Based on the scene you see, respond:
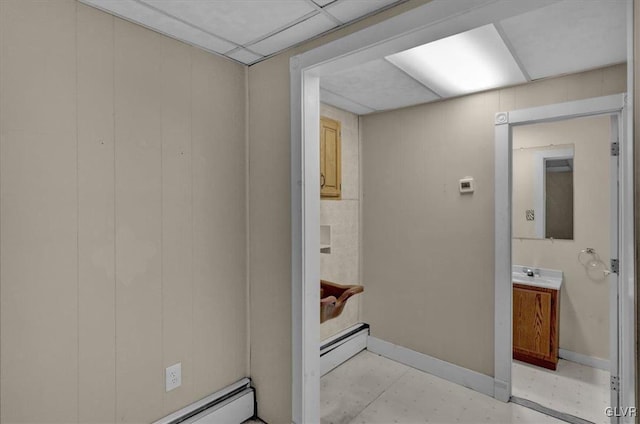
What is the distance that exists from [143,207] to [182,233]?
25cm

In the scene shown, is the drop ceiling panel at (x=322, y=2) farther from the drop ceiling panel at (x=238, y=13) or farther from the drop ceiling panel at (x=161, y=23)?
the drop ceiling panel at (x=161, y=23)

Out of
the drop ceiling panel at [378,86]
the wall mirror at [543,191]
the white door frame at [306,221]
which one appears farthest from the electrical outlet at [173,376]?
the wall mirror at [543,191]

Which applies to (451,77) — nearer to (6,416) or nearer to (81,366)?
(81,366)

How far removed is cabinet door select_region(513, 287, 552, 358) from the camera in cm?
297

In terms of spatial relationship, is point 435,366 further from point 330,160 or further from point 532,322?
point 330,160

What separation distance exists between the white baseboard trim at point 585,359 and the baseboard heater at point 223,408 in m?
2.94

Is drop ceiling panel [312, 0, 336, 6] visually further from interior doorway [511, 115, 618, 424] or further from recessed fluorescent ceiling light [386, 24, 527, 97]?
interior doorway [511, 115, 618, 424]

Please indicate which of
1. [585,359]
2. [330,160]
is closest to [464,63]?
[330,160]

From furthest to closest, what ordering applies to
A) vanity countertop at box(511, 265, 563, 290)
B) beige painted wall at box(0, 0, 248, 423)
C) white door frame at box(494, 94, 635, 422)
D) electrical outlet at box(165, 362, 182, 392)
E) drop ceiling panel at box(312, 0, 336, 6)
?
1. vanity countertop at box(511, 265, 563, 290)
2. white door frame at box(494, 94, 635, 422)
3. electrical outlet at box(165, 362, 182, 392)
4. drop ceiling panel at box(312, 0, 336, 6)
5. beige painted wall at box(0, 0, 248, 423)

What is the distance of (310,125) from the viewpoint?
6.33 feet

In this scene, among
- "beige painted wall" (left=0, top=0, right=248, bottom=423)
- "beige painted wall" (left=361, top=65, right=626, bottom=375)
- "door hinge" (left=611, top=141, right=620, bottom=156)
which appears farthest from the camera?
"beige painted wall" (left=361, top=65, right=626, bottom=375)

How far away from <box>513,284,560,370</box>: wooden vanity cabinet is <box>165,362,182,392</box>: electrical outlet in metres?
2.90

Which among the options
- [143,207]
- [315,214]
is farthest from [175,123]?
[315,214]

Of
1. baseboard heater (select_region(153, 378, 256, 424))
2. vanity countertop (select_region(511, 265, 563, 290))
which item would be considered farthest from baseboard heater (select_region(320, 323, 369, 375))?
vanity countertop (select_region(511, 265, 563, 290))
